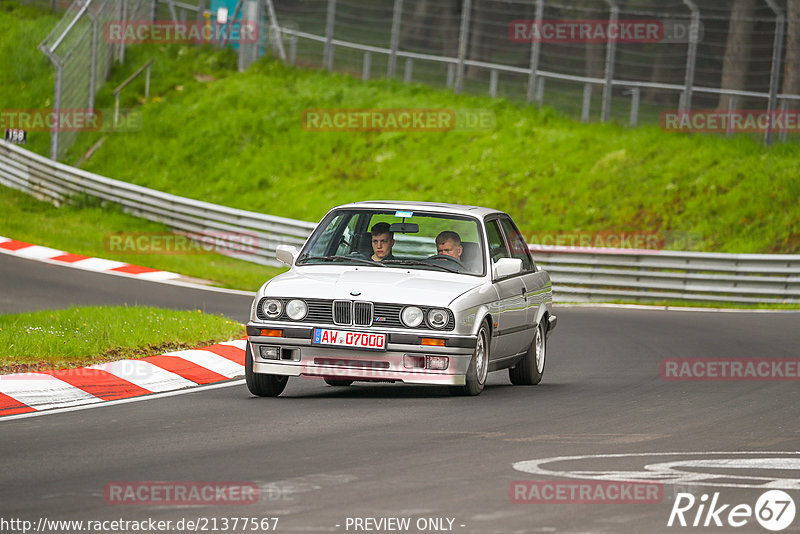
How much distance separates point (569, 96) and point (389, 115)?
16.4 ft

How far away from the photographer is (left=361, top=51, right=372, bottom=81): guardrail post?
1394 inches

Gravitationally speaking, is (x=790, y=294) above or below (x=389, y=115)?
below

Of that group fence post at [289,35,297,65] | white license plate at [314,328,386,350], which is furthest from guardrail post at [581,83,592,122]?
white license plate at [314,328,386,350]

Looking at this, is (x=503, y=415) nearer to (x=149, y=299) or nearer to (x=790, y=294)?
(x=149, y=299)

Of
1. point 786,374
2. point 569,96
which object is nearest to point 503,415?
point 786,374

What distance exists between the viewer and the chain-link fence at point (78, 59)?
31.8 metres

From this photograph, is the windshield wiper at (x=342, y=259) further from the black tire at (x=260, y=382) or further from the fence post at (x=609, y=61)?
the fence post at (x=609, y=61)

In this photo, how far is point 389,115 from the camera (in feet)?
111

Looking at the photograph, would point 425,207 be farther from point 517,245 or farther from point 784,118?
point 784,118

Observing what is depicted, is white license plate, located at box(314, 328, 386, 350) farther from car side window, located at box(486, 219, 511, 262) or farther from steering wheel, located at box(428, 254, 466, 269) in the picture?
car side window, located at box(486, 219, 511, 262)

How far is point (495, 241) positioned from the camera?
1178cm

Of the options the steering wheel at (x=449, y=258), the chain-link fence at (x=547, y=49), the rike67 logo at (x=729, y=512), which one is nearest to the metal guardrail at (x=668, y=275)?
the chain-link fence at (x=547, y=49)

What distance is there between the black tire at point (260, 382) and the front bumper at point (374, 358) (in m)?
0.26

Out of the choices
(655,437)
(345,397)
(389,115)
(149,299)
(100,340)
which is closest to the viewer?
(655,437)
